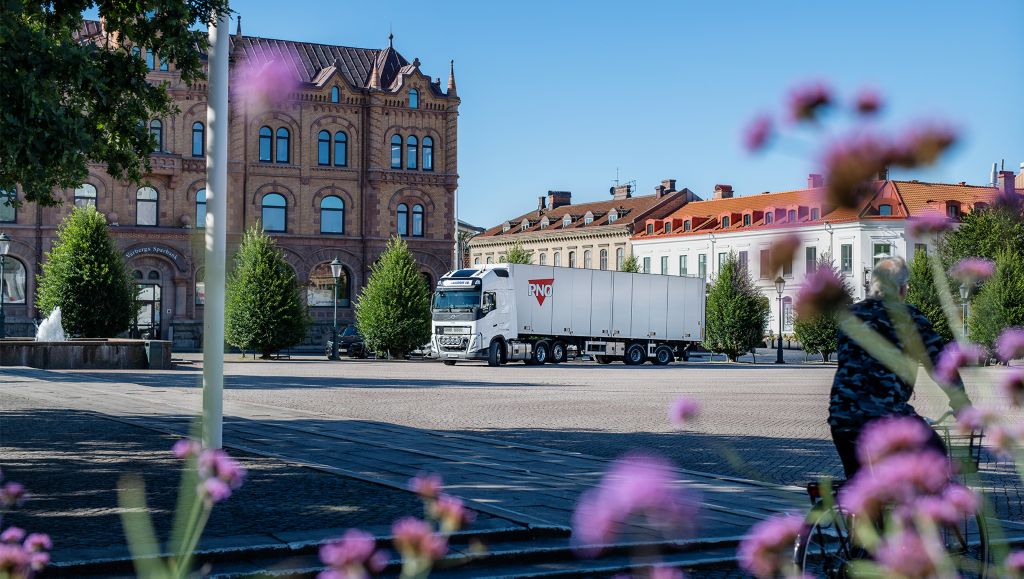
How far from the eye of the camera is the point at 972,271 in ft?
8.84

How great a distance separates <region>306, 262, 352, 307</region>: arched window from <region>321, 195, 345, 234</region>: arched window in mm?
1833

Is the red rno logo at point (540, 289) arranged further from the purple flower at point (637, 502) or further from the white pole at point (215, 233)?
the purple flower at point (637, 502)

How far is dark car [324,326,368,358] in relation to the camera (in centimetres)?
5075

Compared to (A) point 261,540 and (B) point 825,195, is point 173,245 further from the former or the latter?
(B) point 825,195

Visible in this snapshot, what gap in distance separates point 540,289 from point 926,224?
41.5 meters

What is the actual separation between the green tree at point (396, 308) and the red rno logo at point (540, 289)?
6.84 meters

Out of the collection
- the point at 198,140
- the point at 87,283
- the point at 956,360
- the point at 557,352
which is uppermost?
the point at 198,140

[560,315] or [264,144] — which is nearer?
[560,315]

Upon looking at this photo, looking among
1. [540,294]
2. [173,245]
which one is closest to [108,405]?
[540,294]

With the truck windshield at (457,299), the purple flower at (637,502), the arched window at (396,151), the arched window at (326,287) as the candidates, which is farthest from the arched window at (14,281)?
the purple flower at (637,502)

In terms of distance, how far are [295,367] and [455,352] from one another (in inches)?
256

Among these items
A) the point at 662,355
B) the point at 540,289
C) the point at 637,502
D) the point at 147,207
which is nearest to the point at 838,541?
the point at 637,502

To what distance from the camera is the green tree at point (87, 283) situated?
4347 centimetres

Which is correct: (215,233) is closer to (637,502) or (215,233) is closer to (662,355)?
(637,502)
